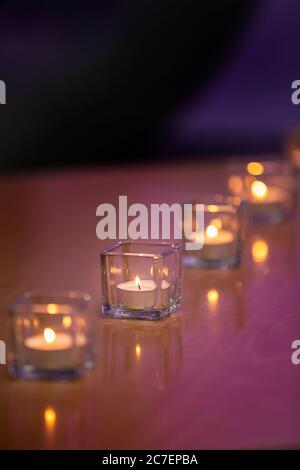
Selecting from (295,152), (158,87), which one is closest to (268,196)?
(295,152)

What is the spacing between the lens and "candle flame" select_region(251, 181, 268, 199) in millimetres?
1921

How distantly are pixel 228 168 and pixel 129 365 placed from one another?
4.84 feet

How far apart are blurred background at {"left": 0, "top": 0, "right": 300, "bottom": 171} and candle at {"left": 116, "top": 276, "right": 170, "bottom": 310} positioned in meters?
1.90

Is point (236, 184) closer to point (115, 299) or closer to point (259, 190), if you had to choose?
point (259, 190)

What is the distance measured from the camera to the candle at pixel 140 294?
1.24 meters

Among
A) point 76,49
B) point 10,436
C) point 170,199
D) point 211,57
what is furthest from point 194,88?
point 10,436

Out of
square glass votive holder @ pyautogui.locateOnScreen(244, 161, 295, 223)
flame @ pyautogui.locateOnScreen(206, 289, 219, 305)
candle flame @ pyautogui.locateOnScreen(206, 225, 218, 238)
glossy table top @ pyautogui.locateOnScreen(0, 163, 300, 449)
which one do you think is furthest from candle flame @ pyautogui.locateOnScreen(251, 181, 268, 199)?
flame @ pyautogui.locateOnScreen(206, 289, 219, 305)

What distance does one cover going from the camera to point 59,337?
1.04m

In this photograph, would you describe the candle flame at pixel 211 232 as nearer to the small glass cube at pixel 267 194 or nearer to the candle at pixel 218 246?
the candle at pixel 218 246

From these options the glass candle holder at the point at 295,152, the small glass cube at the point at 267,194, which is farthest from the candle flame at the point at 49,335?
the glass candle holder at the point at 295,152

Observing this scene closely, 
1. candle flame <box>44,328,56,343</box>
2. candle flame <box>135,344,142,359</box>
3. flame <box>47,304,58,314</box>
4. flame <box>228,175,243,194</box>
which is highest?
flame <box>228,175,243,194</box>

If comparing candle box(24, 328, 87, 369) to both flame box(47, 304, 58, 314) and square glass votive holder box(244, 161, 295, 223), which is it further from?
square glass votive holder box(244, 161, 295, 223)

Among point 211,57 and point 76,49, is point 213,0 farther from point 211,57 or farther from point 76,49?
point 76,49

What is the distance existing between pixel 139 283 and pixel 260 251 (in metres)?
0.48
